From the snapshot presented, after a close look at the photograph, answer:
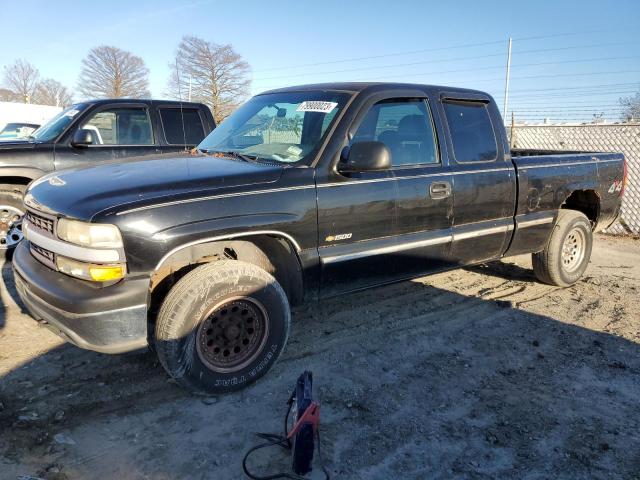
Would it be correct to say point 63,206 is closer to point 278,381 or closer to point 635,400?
point 278,381

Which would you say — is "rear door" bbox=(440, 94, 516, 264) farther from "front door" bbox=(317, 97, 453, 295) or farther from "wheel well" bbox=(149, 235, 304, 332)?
"wheel well" bbox=(149, 235, 304, 332)

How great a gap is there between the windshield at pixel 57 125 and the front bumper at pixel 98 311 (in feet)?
13.0

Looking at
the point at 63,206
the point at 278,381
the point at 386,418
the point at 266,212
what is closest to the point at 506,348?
the point at 386,418

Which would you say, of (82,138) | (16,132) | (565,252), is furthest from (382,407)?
(16,132)

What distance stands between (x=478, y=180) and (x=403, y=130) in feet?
2.75

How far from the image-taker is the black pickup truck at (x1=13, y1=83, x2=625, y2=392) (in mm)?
2809

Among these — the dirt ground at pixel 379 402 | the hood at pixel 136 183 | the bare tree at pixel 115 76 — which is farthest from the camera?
the bare tree at pixel 115 76

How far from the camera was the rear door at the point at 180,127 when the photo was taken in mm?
6789

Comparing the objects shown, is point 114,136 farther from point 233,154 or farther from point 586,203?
point 586,203

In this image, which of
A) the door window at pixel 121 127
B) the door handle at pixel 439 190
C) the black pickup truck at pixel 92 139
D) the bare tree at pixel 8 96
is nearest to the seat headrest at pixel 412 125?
the door handle at pixel 439 190

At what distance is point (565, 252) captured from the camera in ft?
18.5

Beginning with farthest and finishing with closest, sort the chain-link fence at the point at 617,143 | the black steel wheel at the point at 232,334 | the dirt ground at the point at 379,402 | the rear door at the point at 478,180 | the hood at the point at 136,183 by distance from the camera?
the chain-link fence at the point at 617,143, the rear door at the point at 478,180, the black steel wheel at the point at 232,334, the hood at the point at 136,183, the dirt ground at the point at 379,402

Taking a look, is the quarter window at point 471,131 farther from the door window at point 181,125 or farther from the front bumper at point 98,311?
the door window at point 181,125

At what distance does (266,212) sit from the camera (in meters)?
3.20
